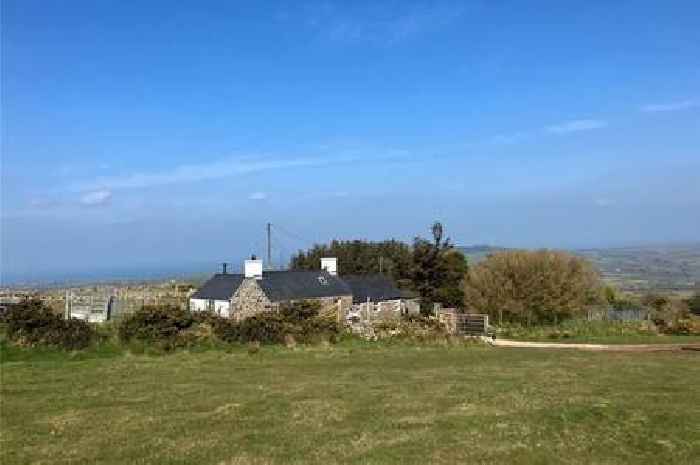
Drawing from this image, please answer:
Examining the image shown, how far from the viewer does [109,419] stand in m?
10.9

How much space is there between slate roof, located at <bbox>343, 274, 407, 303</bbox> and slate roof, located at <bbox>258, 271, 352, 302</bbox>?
0.74 metres

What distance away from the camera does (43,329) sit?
74.5 feet

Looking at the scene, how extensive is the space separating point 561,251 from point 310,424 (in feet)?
147

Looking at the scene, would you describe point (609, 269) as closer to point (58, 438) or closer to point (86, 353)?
point (86, 353)

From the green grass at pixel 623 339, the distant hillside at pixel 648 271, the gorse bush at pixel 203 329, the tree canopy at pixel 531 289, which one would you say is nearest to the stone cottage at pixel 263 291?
the gorse bush at pixel 203 329

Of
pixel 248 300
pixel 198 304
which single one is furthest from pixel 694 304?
pixel 198 304

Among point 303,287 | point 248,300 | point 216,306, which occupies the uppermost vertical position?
point 303,287

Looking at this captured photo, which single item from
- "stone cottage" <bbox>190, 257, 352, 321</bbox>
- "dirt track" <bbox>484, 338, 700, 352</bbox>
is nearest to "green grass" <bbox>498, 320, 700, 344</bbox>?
"dirt track" <bbox>484, 338, 700, 352</bbox>

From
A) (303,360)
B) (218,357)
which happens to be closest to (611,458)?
(303,360)

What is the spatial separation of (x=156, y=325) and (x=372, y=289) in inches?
810

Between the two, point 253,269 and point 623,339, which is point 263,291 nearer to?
point 253,269

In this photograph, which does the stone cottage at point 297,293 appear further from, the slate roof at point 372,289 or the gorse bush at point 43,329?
the gorse bush at point 43,329

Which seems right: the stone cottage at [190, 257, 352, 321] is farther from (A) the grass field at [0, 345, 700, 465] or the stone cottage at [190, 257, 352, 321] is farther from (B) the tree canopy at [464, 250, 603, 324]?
(A) the grass field at [0, 345, 700, 465]

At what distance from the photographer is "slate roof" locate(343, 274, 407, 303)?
137ft
